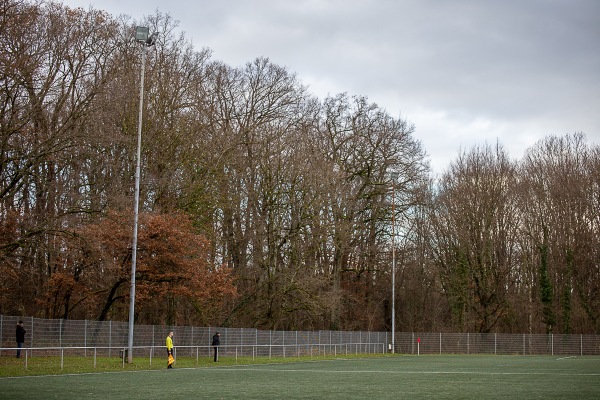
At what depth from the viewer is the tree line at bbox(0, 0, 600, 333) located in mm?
35625

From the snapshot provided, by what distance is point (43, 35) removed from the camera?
1353 inches

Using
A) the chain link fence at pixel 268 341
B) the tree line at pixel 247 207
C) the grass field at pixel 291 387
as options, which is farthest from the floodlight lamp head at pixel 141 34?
the grass field at pixel 291 387

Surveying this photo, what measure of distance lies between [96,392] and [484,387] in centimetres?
1076

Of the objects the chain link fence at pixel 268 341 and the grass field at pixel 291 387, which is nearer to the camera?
the grass field at pixel 291 387

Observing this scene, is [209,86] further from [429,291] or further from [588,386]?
[588,386]

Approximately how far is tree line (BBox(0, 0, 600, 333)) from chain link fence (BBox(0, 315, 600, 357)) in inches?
89.0

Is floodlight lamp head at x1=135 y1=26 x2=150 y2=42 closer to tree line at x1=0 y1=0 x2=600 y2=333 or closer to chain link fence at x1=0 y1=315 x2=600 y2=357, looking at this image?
tree line at x1=0 y1=0 x2=600 y2=333

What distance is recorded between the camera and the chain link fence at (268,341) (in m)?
34.9

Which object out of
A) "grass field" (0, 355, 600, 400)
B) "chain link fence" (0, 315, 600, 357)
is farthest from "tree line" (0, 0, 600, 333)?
"grass field" (0, 355, 600, 400)

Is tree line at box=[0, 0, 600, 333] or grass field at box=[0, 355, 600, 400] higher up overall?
tree line at box=[0, 0, 600, 333]

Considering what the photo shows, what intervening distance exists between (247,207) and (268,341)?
30.7 ft

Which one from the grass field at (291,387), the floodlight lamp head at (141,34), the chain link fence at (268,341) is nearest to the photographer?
the grass field at (291,387)

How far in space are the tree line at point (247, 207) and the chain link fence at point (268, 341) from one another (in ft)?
7.42

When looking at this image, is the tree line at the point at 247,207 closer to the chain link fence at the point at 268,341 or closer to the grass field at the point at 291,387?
the chain link fence at the point at 268,341
